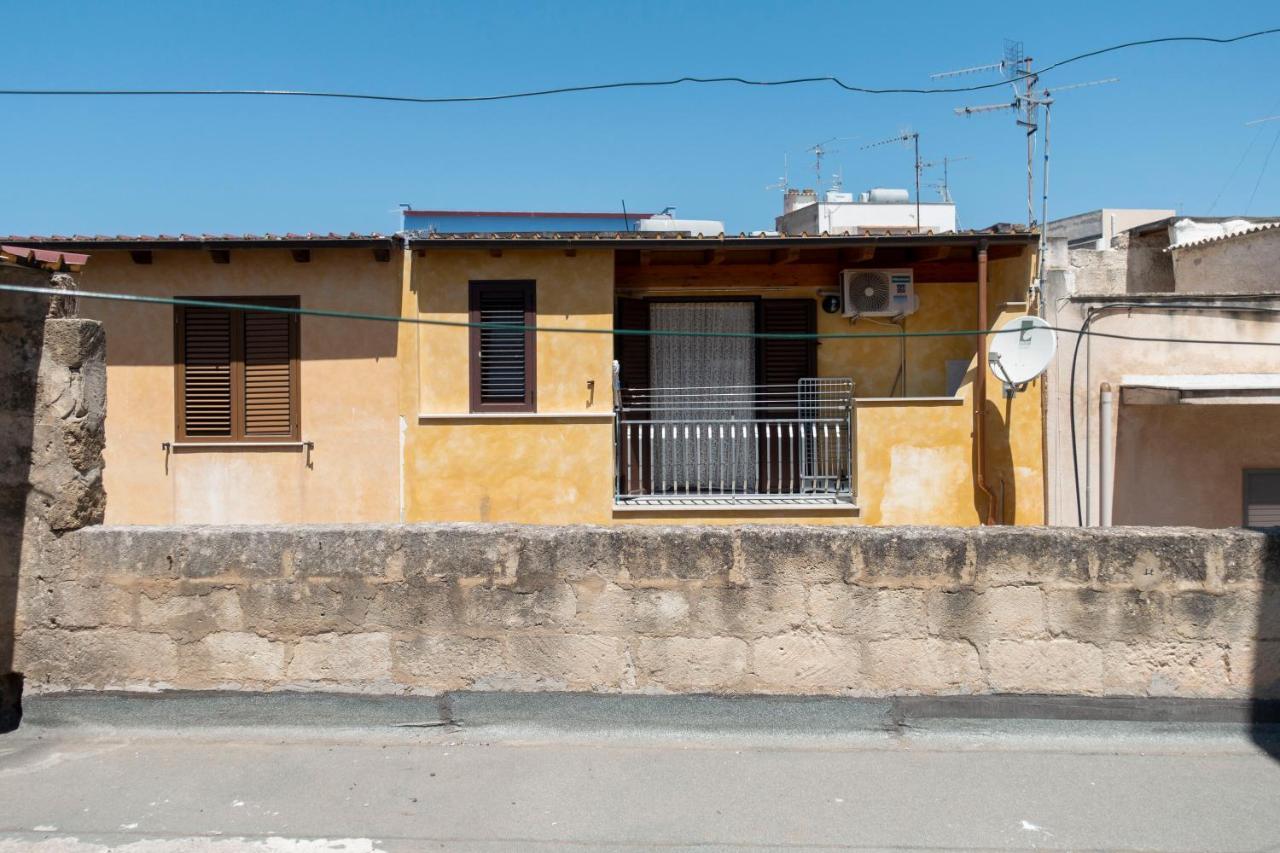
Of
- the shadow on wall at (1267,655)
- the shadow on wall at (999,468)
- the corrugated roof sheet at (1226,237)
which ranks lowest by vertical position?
the shadow on wall at (1267,655)

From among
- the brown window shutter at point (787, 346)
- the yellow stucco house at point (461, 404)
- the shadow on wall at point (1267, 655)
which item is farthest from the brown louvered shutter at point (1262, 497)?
the shadow on wall at point (1267, 655)

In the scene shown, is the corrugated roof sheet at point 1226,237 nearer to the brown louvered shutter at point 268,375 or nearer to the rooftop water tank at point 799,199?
the rooftop water tank at point 799,199

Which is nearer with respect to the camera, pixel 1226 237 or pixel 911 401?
pixel 911 401

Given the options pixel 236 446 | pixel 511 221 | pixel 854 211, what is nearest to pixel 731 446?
pixel 236 446

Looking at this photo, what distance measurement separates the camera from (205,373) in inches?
414

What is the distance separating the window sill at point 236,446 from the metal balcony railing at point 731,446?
3390mm

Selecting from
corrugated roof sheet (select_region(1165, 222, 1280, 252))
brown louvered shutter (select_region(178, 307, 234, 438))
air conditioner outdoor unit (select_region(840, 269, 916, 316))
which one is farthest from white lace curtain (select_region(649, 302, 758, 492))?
corrugated roof sheet (select_region(1165, 222, 1280, 252))

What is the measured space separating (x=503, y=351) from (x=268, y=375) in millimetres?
2510

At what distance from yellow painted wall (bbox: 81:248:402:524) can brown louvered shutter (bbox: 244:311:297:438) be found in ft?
0.60

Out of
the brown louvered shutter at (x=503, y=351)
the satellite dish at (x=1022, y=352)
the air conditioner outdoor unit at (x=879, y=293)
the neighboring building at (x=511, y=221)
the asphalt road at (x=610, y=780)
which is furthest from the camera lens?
the neighboring building at (x=511, y=221)

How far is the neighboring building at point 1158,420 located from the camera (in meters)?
10.2

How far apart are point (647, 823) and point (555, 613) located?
1091 millimetres

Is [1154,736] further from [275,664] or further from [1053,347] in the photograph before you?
[1053,347]

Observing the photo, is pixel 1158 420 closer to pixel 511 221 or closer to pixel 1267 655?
pixel 1267 655
